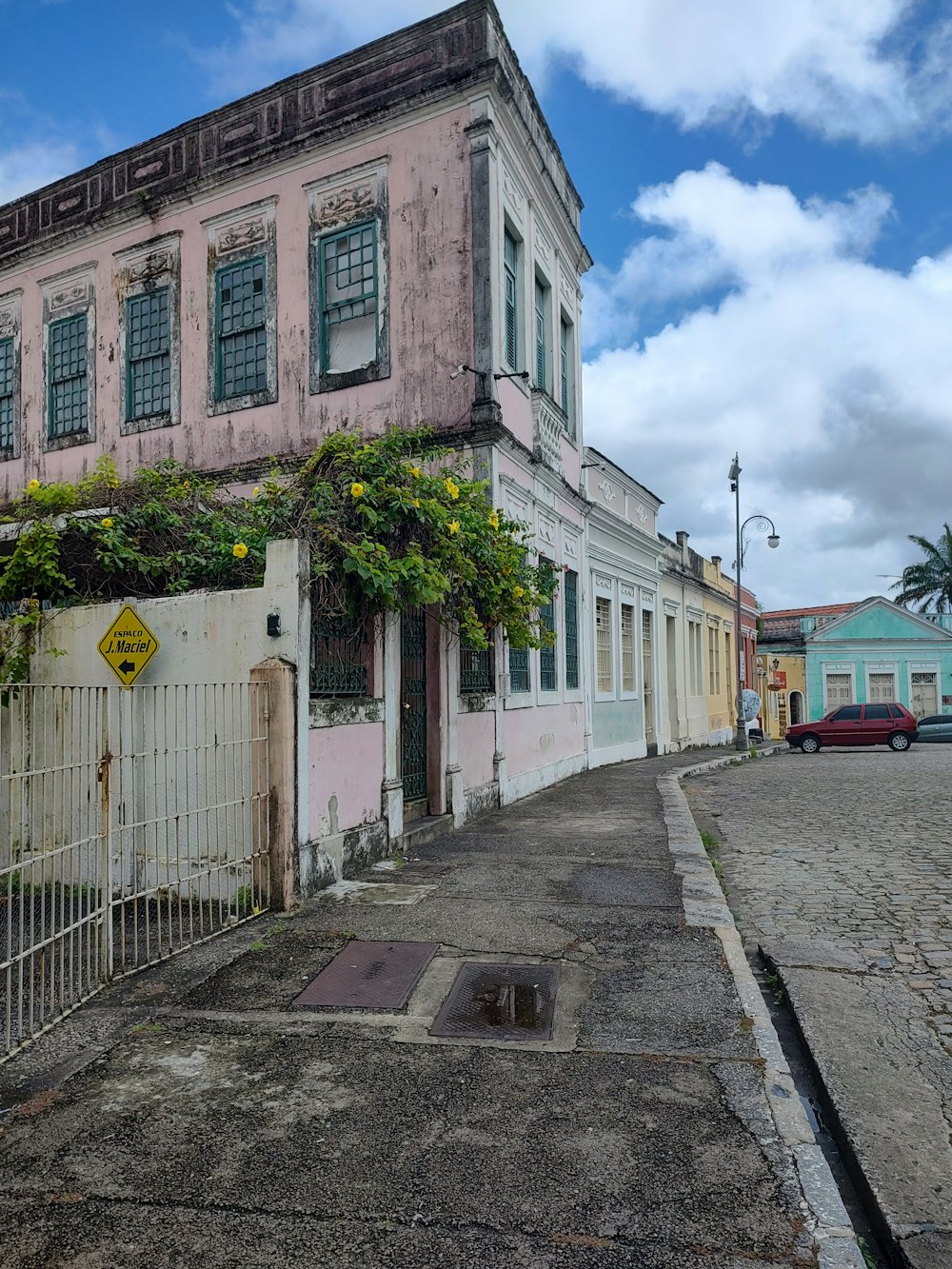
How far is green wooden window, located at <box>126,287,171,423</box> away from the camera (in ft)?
45.7

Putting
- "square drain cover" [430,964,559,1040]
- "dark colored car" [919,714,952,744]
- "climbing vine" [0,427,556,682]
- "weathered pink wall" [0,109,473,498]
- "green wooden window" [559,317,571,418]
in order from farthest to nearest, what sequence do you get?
"dark colored car" [919,714,952,744], "green wooden window" [559,317,571,418], "weathered pink wall" [0,109,473,498], "climbing vine" [0,427,556,682], "square drain cover" [430,964,559,1040]

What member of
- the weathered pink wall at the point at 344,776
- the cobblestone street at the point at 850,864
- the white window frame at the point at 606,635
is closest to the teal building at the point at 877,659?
the cobblestone street at the point at 850,864

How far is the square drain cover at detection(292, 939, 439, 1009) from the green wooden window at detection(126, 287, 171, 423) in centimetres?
1049

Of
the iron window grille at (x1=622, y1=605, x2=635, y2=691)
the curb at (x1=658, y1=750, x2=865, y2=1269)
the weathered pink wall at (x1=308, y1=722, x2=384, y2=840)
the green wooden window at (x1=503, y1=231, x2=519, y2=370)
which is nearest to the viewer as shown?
the curb at (x1=658, y1=750, x2=865, y2=1269)

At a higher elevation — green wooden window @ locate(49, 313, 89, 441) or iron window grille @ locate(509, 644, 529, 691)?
green wooden window @ locate(49, 313, 89, 441)

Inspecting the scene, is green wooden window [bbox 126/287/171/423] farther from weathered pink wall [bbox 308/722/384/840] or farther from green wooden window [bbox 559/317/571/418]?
weathered pink wall [bbox 308/722/384/840]

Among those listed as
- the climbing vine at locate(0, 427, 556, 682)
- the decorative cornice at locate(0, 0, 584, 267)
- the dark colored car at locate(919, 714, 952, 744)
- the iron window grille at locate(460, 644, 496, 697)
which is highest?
the decorative cornice at locate(0, 0, 584, 267)

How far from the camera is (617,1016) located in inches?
177

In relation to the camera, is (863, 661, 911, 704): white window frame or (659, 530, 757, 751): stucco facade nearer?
(659, 530, 757, 751): stucco facade

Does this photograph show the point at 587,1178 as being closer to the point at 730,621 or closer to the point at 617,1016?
the point at 617,1016

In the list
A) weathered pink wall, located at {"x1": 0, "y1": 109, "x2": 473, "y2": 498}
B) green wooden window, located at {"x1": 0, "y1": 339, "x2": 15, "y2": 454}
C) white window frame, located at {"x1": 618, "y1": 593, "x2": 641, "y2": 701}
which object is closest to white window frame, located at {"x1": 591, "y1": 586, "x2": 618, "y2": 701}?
white window frame, located at {"x1": 618, "y1": 593, "x2": 641, "y2": 701}

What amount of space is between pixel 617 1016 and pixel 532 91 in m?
12.8

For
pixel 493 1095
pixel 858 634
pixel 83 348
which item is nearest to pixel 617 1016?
pixel 493 1095

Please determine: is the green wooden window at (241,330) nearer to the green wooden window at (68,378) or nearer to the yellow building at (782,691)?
the green wooden window at (68,378)
